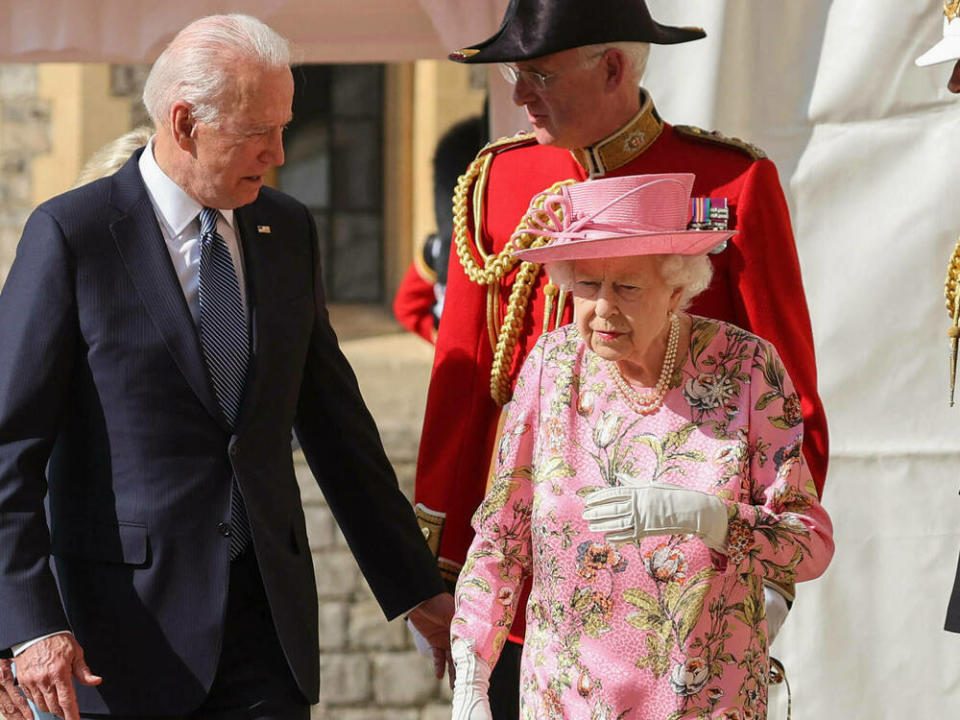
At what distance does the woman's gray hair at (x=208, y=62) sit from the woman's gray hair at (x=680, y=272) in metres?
0.67

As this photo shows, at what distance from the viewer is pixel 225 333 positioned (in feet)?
10.4

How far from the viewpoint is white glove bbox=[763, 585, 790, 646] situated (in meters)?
3.14

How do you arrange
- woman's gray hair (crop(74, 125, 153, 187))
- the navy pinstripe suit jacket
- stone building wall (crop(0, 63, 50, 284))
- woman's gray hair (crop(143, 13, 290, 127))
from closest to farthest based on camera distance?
1. the navy pinstripe suit jacket
2. woman's gray hair (crop(143, 13, 290, 127))
3. woman's gray hair (crop(74, 125, 153, 187))
4. stone building wall (crop(0, 63, 50, 284))

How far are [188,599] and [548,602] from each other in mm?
676

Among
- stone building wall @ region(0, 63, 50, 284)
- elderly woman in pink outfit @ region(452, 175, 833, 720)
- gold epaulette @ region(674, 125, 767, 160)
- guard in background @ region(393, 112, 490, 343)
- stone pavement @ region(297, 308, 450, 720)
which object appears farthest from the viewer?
stone building wall @ region(0, 63, 50, 284)

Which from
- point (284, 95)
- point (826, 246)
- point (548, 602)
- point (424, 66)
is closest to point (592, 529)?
point (548, 602)

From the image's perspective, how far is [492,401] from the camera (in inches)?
140

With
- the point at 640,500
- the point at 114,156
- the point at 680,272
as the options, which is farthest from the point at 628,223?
the point at 114,156

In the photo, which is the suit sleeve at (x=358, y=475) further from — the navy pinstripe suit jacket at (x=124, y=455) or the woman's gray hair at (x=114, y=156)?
the woman's gray hair at (x=114, y=156)

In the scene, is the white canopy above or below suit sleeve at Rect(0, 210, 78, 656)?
above

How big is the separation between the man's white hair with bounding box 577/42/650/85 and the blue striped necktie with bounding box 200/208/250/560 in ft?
2.60

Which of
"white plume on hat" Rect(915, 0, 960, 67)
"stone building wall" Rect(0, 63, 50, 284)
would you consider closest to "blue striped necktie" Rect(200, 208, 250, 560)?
"white plume on hat" Rect(915, 0, 960, 67)

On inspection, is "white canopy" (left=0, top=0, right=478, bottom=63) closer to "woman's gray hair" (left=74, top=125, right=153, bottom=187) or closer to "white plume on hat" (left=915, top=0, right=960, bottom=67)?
"woman's gray hair" (left=74, top=125, right=153, bottom=187)

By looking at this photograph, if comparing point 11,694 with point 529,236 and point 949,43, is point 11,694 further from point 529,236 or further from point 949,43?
point 949,43
